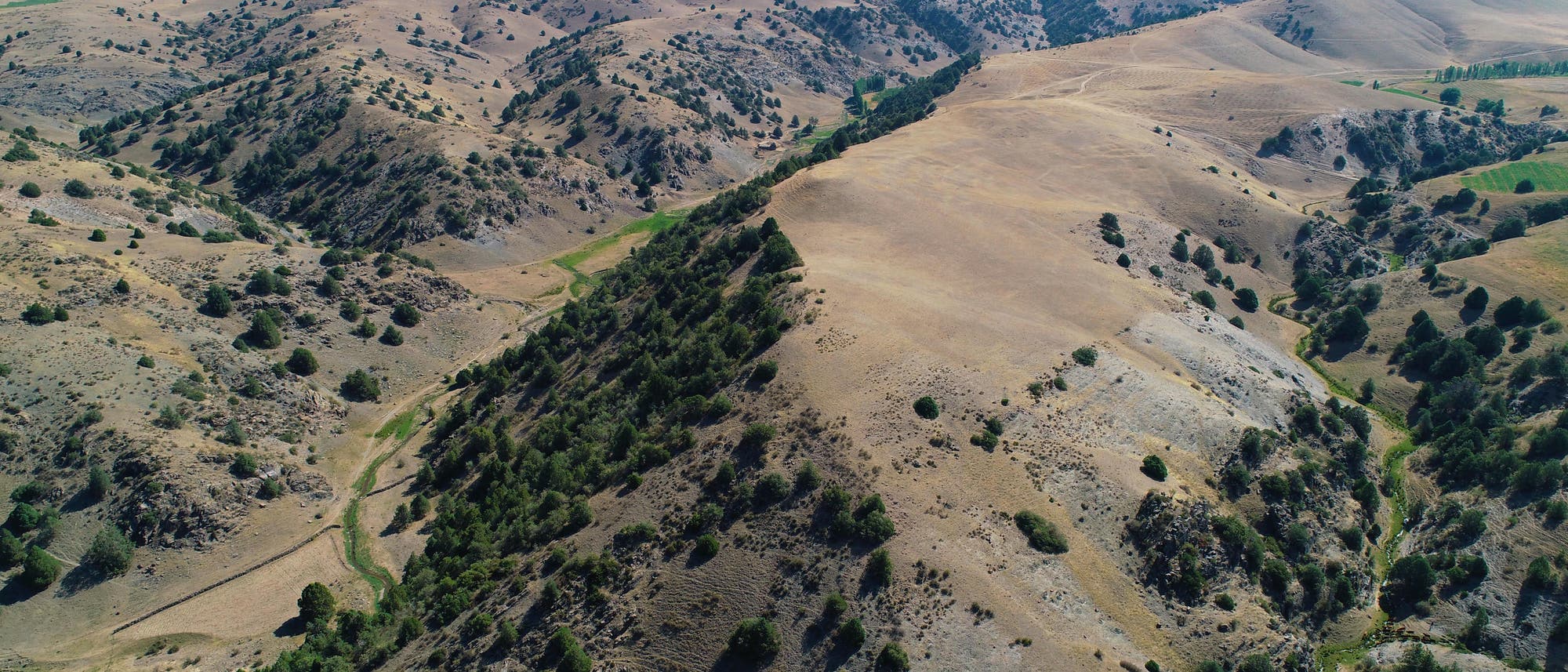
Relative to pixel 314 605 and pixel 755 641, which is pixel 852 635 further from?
pixel 314 605

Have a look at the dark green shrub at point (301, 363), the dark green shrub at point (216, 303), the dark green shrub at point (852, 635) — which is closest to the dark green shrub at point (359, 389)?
the dark green shrub at point (301, 363)

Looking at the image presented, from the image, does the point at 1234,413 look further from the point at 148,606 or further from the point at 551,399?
the point at 148,606

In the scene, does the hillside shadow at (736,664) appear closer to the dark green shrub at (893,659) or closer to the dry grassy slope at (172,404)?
the dark green shrub at (893,659)

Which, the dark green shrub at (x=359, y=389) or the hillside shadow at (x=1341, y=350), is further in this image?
the hillside shadow at (x=1341, y=350)

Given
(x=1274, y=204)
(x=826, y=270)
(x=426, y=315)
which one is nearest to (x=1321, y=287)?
(x=1274, y=204)

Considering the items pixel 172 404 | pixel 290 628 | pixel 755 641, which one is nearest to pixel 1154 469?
pixel 755 641
